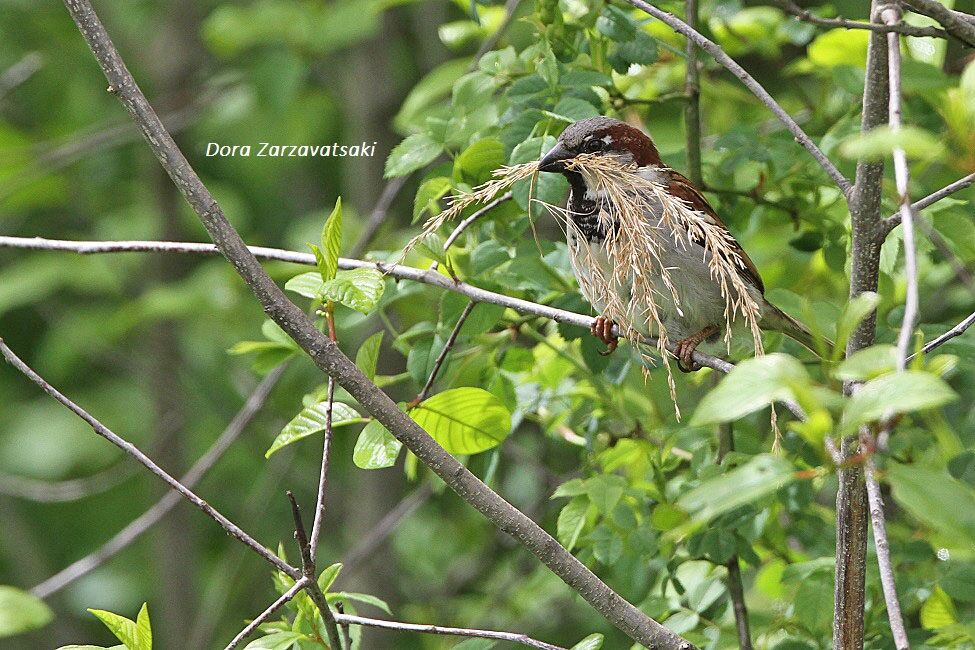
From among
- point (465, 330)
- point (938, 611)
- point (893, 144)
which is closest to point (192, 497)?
point (465, 330)

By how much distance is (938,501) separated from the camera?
1049mm

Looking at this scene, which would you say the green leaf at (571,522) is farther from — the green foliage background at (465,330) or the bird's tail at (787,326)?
the bird's tail at (787,326)

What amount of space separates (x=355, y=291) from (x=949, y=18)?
978mm

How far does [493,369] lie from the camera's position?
242cm

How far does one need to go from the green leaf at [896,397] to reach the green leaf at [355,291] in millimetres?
901

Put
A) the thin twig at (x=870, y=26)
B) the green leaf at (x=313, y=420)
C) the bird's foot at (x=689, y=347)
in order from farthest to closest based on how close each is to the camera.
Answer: the bird's foot at (x=689, y=347) < the green leaf at (x=313, y=420) < the thin twig at (x=870, y=26)

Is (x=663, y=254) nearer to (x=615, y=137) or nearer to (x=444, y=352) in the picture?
(x=615, y=137)

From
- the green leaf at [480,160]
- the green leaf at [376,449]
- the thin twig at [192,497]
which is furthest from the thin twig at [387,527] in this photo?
the thin twig at [192,497]

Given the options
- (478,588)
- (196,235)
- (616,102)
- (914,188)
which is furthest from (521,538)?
(196,235)

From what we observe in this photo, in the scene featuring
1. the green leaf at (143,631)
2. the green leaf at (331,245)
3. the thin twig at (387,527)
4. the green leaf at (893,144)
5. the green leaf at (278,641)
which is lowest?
the thin twig at (387,527)

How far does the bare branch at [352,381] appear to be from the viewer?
1.66 metres

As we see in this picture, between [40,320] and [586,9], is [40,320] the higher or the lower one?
the lower one

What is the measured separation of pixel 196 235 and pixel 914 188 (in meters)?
3.94

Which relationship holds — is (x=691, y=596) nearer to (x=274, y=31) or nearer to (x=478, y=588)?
(x=478, y=588)
